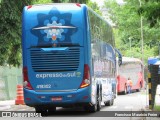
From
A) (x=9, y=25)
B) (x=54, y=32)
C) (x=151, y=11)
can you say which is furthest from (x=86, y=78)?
(x=9, y=25)

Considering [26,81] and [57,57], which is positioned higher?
[57,57]

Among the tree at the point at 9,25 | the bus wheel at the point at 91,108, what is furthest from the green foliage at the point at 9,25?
the bus wheel at the point at 91,108

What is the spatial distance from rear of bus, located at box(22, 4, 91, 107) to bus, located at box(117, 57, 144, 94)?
28.9 meters

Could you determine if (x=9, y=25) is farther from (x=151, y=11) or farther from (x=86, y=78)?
(x=151, y=11)

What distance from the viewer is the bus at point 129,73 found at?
165ft

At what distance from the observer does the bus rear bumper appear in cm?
2017

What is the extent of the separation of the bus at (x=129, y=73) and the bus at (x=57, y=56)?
28864mm

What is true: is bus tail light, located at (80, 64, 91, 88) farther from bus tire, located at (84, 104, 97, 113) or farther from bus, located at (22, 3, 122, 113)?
bus tire, located at (84, 104, 97, 113)

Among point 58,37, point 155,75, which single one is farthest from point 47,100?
point 155,75

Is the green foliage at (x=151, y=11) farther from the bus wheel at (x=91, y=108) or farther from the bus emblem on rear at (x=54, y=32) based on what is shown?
the bus wheel at (x=91, y=108)

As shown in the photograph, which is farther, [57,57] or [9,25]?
[9,25]

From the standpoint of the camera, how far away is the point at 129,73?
53531 millimetres

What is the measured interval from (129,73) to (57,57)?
1327 inches

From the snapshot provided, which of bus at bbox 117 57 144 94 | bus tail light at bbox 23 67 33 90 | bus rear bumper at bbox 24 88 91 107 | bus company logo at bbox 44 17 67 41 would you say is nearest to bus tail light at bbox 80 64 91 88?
bus rear bumper at bbox 24 88 91 107
